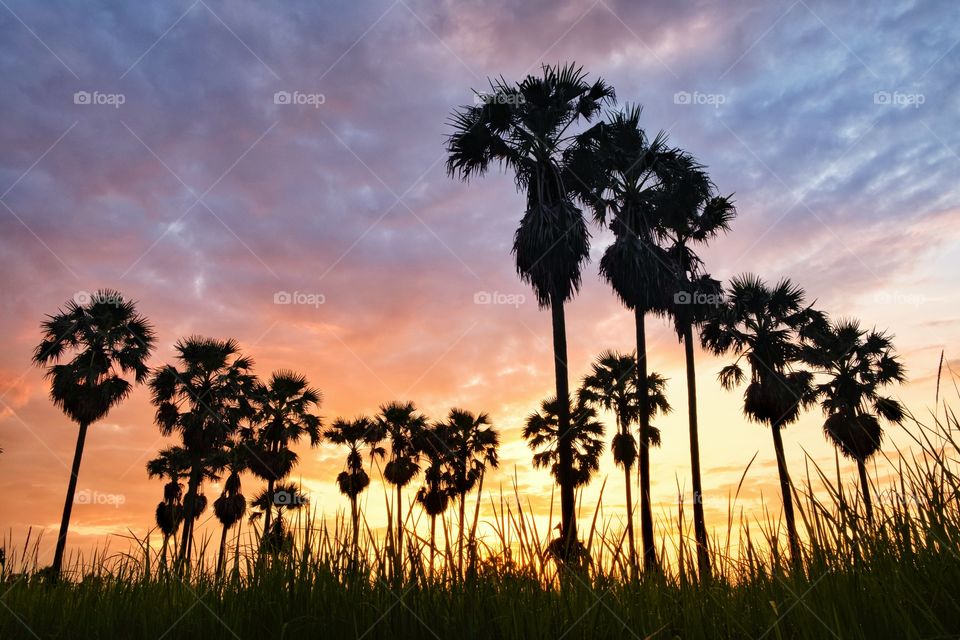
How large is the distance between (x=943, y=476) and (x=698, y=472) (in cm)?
2536

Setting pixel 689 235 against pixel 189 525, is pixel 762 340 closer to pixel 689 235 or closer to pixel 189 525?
pixel 689 235

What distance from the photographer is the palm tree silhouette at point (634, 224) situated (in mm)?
27172

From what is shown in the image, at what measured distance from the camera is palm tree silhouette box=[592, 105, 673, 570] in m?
27.2

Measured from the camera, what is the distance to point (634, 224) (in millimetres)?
28969

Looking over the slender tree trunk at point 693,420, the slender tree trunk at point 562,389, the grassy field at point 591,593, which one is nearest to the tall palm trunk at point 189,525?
the grassy field at point 591,593

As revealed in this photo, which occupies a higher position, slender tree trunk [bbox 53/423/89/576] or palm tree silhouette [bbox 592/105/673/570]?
palm tree silhouette [bbox 592/105/673/570]

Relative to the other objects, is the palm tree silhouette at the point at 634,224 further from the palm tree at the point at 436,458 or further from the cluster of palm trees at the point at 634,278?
the palm tree at the point at 436,458

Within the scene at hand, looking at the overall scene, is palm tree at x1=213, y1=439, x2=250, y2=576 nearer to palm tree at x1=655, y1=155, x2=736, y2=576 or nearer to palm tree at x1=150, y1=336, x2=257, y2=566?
palm tree at x1=150, y1=336, x2=257, y2=566

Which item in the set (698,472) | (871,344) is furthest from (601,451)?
(871,344)

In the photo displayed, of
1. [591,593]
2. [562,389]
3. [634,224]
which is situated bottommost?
[591,593]

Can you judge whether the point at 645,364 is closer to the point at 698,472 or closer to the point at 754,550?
the point at 698,472

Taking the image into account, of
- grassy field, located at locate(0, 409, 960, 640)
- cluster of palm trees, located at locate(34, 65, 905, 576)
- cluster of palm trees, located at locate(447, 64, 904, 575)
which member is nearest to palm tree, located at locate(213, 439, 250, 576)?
cluster of palm trees, located at locate(34, 65, 905, 576)

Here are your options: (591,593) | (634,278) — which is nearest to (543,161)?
(634,278)

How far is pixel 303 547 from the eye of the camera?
454 cm
